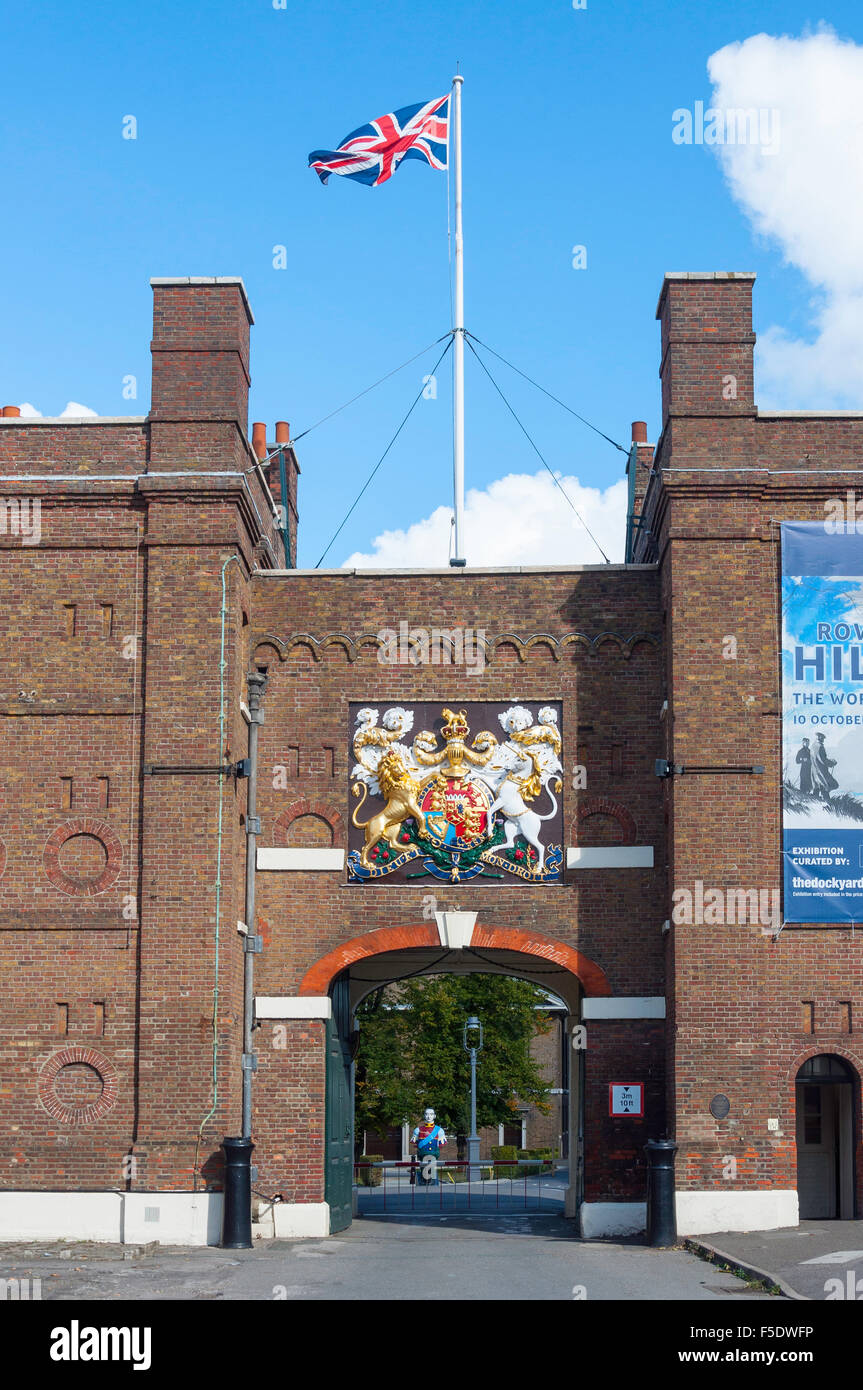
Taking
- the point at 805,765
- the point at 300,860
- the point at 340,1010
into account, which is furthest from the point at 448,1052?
the point at 805,765

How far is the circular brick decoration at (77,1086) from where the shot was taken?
67.2 feet

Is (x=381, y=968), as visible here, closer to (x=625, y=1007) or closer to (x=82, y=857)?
(x=625, y=1007)

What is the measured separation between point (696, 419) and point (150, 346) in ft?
23.4

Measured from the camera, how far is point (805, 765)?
21.1 meters

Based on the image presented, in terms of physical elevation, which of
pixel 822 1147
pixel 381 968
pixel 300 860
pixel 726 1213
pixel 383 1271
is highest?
pixel 300 860

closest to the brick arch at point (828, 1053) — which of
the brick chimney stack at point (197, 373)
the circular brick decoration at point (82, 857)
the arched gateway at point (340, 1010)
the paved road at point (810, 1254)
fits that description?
the paved road at point (810, 1254)

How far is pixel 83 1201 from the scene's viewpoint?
65.8 ft

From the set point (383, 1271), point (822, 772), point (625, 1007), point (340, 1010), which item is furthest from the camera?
point (340, 1010)

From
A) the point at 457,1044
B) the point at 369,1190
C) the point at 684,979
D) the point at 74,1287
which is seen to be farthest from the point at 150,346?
the point at 457,1044

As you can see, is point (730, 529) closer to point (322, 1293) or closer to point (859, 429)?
point (859, 429)

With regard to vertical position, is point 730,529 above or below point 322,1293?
above

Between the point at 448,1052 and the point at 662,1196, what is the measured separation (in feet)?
110

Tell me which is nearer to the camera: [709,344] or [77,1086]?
[77,1086]

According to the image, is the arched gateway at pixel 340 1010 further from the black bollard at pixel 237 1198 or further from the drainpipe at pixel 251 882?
the black bollard at pixel 237 1198
